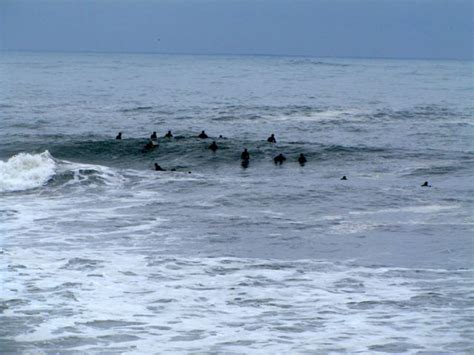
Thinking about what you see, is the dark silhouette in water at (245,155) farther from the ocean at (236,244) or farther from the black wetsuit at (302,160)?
the black wetsuit at (302,160)

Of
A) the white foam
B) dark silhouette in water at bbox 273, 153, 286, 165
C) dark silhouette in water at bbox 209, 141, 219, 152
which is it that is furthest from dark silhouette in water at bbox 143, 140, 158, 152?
dark silhouette in water at bbox 273, 153, 286, 165

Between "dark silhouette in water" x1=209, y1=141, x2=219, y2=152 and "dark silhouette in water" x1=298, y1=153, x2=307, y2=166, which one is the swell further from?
"dark silhouette in water" x1=298, y1=153, x2=307, y2=166

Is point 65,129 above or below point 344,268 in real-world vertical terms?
above

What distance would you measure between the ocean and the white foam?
128 mm

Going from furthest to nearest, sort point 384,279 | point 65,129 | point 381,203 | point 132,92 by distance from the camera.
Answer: point 132,92
point 65,129
point 381,203
point 384,279

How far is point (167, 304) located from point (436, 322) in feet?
18.6

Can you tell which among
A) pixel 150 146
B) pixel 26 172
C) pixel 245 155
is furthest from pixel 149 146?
pixel 26 172

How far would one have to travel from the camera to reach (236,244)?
932 inches

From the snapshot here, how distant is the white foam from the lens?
34.5m

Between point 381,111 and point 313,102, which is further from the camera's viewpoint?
point 313,102

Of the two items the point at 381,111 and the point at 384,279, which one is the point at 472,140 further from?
the point at 384,279

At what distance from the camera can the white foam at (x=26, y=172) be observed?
34.5 metres

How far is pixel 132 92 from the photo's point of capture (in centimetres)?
9581

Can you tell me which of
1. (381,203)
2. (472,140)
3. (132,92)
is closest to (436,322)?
(381,203)
